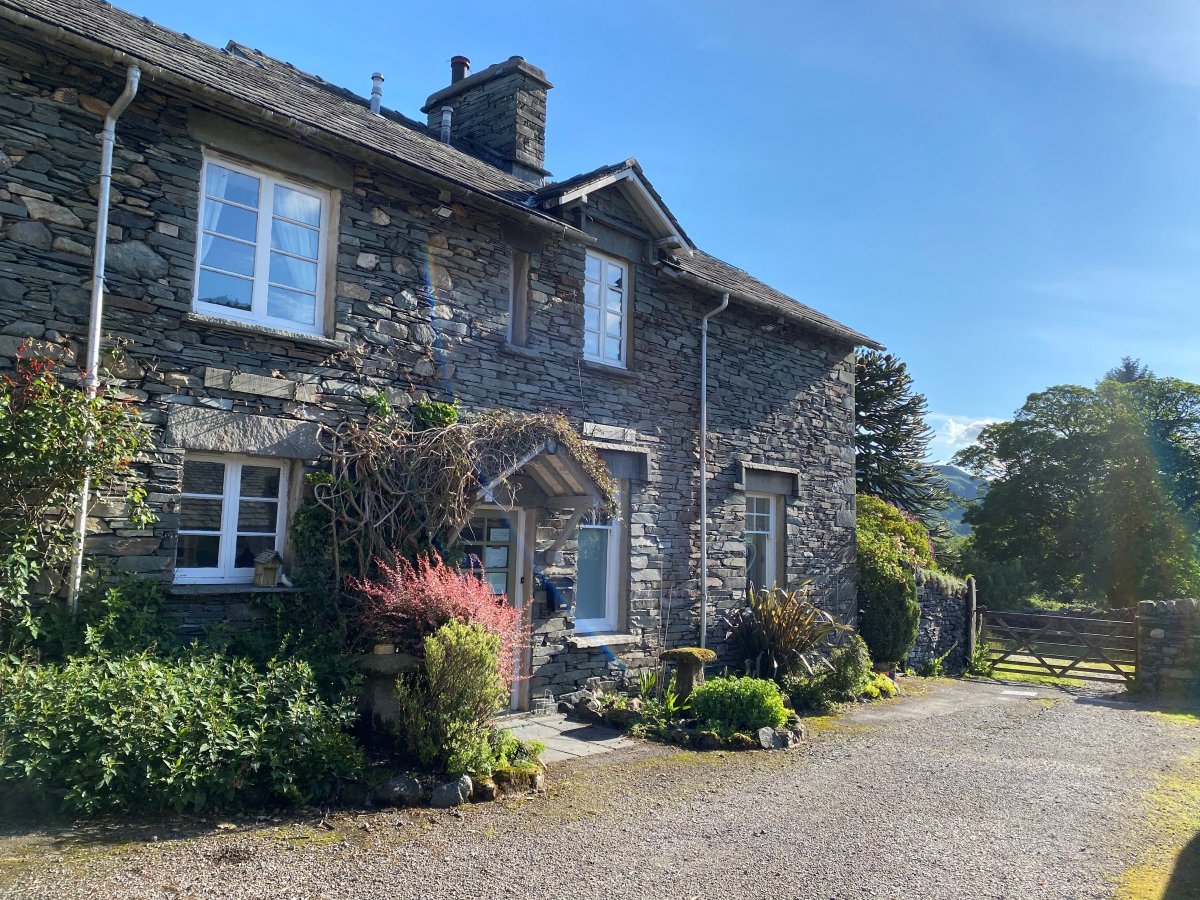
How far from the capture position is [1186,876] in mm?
5625

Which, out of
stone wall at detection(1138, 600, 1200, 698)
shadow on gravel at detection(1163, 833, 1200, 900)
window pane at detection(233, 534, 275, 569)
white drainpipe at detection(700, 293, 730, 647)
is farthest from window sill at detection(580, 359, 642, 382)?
stone wall at detection(1138, 600, 1200, 698)

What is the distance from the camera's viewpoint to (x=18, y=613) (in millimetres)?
6121

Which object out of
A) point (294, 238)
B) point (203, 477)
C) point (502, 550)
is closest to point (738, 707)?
point (502, 550)

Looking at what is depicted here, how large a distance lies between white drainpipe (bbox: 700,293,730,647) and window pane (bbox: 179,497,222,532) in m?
6.39

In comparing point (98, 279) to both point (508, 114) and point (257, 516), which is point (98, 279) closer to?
point (257, 516)

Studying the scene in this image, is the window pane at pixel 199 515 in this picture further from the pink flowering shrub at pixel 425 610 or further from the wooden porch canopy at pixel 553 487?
the wooden porch canopy at pixel 553 487

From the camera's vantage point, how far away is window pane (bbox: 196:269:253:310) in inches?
299

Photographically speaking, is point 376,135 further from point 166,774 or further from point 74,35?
point 166,774

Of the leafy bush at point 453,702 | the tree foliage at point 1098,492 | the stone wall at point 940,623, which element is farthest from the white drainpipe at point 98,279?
the tree foliage at point 1098,492

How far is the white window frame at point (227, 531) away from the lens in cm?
735

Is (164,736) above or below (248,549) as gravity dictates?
below

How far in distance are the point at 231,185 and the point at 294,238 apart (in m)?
0.69

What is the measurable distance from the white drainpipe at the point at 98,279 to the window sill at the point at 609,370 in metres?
5.25

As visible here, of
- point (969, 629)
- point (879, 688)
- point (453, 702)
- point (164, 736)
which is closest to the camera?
point (164, 736)
